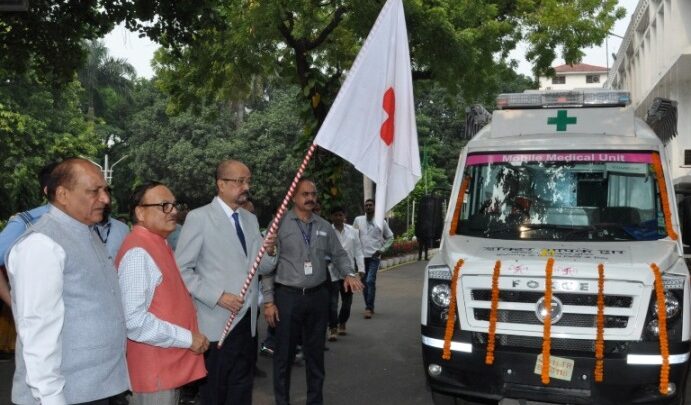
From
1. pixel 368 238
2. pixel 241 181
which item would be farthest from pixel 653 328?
pixel 368 238

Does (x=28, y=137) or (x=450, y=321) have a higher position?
(x=28, y=137)

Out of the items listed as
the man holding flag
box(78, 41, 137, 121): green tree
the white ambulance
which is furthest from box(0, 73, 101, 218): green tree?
the man holding flag

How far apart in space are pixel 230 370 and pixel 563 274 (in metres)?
2.45

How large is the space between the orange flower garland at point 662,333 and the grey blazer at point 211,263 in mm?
2840

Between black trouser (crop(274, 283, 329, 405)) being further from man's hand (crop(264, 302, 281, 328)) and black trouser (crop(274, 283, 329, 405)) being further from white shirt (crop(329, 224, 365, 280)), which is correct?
white shirt (crop(329, 224, 365, 280))

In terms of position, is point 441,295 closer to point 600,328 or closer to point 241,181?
point 600,328

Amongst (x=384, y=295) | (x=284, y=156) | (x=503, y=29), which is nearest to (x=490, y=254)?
(x=384, y=295)

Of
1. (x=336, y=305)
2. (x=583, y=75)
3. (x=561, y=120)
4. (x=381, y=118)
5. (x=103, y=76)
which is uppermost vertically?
(x=583, y=75)

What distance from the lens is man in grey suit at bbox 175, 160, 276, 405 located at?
5141mm

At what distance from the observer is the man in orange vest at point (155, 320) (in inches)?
150

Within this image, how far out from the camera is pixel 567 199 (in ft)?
21.7

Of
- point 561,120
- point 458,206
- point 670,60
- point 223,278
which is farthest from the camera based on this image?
point 670,60

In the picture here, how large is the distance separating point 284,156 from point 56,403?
132ft

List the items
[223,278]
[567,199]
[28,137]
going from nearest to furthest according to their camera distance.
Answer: [223,278] → [567,199] → [28,137]
